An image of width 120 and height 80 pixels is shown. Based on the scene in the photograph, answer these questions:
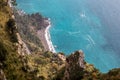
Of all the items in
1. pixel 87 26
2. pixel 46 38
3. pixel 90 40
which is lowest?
pixel 46 38

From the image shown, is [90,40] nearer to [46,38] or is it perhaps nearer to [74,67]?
[46,38]

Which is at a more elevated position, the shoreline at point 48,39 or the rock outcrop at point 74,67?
the shoreline at point 48,39

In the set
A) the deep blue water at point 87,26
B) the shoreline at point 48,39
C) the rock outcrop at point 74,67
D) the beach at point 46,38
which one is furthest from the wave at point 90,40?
the rock outcrop at point 74,67

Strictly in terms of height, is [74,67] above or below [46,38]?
below

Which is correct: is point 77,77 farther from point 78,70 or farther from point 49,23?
point 49,23

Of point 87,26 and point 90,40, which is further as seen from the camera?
point 87,26

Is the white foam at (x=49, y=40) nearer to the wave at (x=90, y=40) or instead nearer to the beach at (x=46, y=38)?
the beach at (x=46, y=38)

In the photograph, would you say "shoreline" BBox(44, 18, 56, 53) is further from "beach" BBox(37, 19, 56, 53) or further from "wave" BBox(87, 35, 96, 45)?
"wave" BBox(87, 35, 96, 45)

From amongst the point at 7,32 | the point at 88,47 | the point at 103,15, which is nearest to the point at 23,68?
the point at 7,32

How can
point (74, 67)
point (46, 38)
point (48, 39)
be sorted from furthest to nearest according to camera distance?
1. point (46, 38)
2. point (48, 39)
3. point (74, 67)

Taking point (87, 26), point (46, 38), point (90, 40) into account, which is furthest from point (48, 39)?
point (87, 26)
